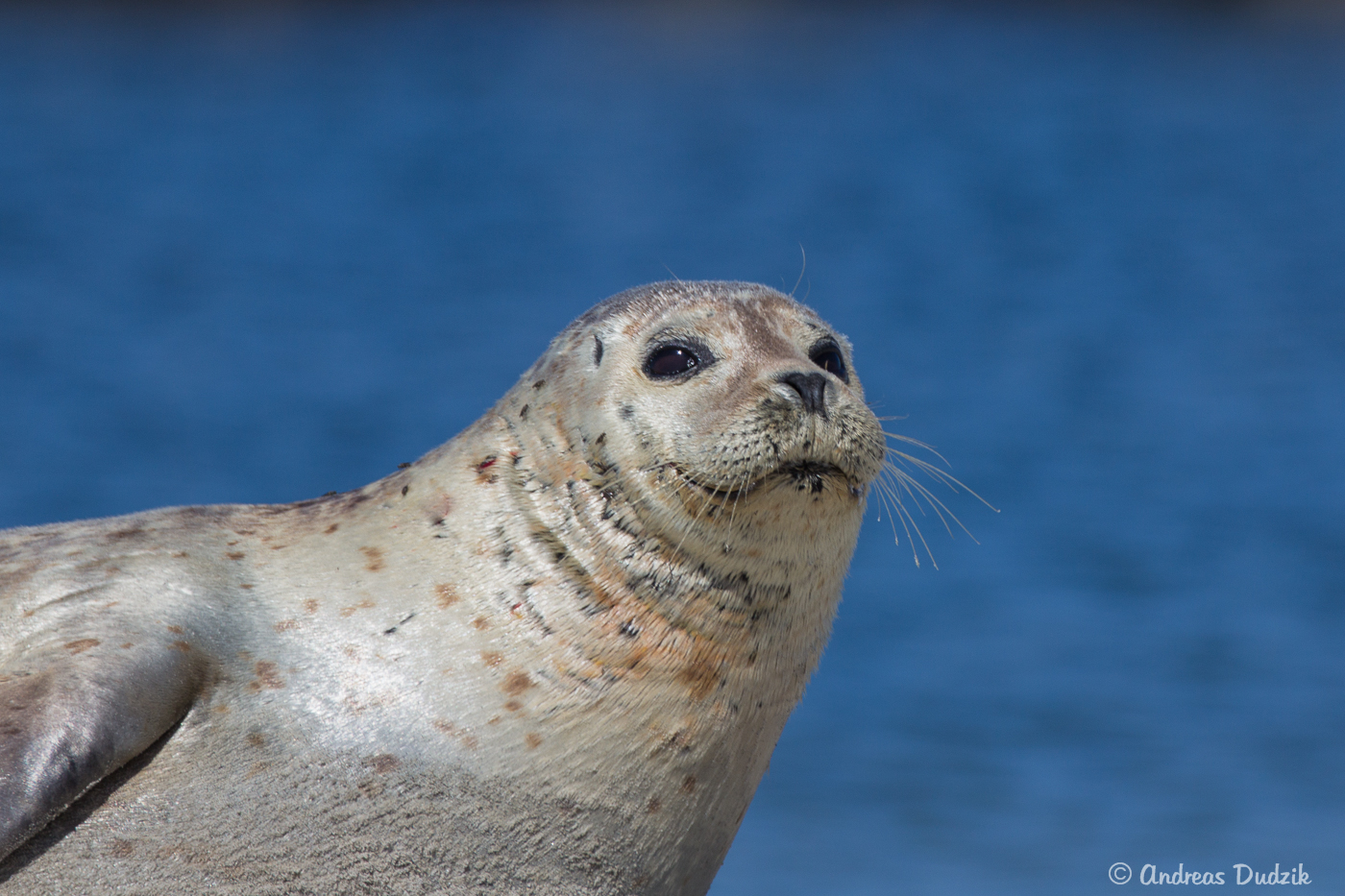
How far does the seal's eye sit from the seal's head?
0.18 ft

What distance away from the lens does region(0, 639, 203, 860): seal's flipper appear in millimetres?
3576

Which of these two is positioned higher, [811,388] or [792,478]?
[811,388]

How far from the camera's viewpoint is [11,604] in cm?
Result: 416

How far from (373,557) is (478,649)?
0.50m

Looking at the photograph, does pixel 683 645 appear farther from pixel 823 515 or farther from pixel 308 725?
pixel 308 725

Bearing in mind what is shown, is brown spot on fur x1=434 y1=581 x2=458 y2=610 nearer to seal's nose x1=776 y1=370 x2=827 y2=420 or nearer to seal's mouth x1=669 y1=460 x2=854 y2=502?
seal's mouth x1=669 y1=460 x2=854 y2=502

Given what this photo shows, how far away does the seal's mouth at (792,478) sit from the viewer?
13.6 feet

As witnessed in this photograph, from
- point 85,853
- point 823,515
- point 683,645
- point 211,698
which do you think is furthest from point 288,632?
point 823,515

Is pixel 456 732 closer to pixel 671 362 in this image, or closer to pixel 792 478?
pixel 792 478

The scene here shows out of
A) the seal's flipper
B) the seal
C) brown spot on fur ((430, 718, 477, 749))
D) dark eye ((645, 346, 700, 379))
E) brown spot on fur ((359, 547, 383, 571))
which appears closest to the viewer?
the seal's flipper

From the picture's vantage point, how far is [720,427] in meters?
4.20

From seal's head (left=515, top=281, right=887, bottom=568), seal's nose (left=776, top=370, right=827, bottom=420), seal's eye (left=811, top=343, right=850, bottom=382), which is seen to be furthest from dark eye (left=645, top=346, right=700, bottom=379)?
seal's eye (left=811, top=343, right=850, bottom=382)

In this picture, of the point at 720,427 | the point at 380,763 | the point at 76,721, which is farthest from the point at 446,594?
the point at 76,721

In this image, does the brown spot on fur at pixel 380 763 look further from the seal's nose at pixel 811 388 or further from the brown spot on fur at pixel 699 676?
the seal's nose at pixel 811 388
